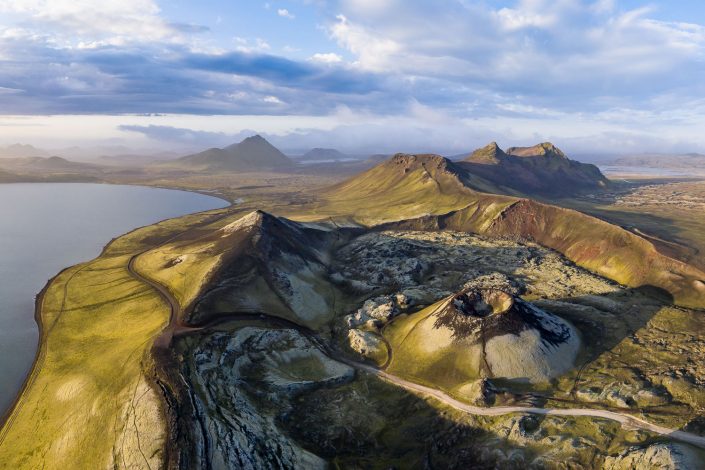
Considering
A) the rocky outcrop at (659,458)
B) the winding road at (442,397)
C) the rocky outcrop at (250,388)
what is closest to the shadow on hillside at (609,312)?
the winding road at (442,397)

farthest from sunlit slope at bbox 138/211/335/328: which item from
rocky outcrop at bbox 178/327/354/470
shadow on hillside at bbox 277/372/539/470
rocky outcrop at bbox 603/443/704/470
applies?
rocky outcrop at bbox 603/443/704/470

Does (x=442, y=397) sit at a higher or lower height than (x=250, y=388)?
lower

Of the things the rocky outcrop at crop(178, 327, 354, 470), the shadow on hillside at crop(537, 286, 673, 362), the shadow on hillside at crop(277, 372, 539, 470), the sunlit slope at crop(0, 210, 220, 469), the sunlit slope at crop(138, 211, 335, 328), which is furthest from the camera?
the sunlit slope at crop(138, 211, 335, 328)

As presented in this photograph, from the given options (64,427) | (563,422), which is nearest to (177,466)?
(64,427)

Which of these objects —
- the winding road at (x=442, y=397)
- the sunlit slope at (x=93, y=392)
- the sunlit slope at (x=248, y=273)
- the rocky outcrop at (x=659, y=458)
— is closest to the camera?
the rocky outcrop at (x=659, y=458)

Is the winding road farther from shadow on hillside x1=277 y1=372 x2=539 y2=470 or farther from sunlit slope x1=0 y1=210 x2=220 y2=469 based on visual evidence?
sunlit slope x1=0 y1=210 x2=220 y2=469

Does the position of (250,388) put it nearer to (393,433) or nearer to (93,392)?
(93,392)

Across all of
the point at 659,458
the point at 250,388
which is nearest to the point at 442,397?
the point at 659,458

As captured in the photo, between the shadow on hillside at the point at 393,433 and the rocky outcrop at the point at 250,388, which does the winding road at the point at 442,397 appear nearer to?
the shadow on hillside at the point at 393,433

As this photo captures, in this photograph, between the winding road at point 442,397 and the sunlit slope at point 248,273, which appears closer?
the winding road at point 442,397
